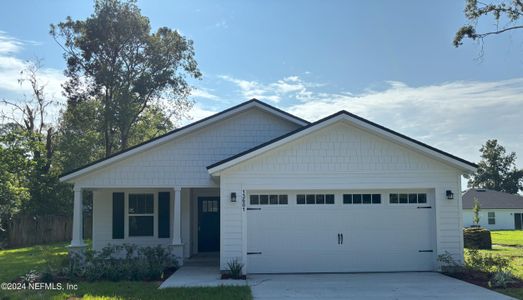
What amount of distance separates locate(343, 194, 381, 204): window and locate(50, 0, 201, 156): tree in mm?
17929

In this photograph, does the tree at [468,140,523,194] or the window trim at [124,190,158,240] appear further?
the tree at [468,140,523,194]

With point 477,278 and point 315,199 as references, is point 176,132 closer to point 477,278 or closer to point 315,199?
point 315,199

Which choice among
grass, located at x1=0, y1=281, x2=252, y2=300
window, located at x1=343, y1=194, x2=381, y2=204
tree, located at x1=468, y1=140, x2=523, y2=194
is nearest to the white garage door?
Answer: window, located at x1=343, y1=194, x2=381, y2=204

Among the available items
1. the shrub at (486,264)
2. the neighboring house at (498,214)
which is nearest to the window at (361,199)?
the shrub at (486,264)

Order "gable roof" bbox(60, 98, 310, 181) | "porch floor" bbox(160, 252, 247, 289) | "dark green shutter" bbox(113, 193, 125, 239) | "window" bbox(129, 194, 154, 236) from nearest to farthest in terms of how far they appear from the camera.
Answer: "porch floor" bbox(160, 252, 247, 289)
"gable roof" bbox(60, 98, 310, 181)
"dark green shutter" bbox(113, 193, 125, 239)
"window" bbox(129, 194, 154, 236)

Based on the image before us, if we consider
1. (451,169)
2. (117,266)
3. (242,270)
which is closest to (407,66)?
(451,169)

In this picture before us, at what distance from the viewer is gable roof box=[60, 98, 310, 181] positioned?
49.1ft

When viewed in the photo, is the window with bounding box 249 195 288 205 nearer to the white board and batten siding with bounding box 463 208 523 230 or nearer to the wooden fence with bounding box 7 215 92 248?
the wooden fence with bounding box 7 215 92 248

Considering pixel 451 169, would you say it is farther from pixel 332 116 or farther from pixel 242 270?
pixel 242 270

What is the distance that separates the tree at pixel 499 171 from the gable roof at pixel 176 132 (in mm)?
64779

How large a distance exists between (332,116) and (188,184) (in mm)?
5282

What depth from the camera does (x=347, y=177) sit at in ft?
43.2

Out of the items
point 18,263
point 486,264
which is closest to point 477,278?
point 486,264

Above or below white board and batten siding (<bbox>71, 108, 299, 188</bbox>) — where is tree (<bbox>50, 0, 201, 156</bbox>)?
above
